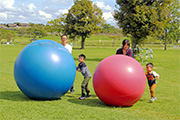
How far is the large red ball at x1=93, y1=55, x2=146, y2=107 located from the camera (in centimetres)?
697

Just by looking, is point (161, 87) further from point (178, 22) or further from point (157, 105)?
point (178, 22)

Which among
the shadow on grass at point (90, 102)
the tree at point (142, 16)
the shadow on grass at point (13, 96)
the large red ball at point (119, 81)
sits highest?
the tree at point (142, 16)

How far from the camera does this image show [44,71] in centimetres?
753

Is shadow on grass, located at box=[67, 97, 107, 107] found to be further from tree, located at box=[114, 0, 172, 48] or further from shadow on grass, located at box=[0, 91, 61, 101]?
tree, located at box=[114, 0, 172, 48]

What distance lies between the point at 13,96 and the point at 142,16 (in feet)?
58.3

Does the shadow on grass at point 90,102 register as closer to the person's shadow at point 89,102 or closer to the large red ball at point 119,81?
the person's shadow at point 89,102

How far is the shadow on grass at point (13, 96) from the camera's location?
325 inches

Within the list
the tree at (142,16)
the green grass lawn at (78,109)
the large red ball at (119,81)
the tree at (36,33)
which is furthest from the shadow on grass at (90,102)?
the tree at (36,33)

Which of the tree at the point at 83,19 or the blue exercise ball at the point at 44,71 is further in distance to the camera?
the tree at the point at 83,19

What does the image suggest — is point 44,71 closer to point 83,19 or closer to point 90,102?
point 90,102

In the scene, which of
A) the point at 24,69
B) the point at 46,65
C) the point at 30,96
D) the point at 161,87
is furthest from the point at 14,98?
the point at 161,87

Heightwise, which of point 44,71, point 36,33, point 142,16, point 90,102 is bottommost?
point 90,102

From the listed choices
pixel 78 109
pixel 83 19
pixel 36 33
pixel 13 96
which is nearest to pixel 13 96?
pixel 13 96

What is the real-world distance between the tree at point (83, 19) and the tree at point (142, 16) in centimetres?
2915
